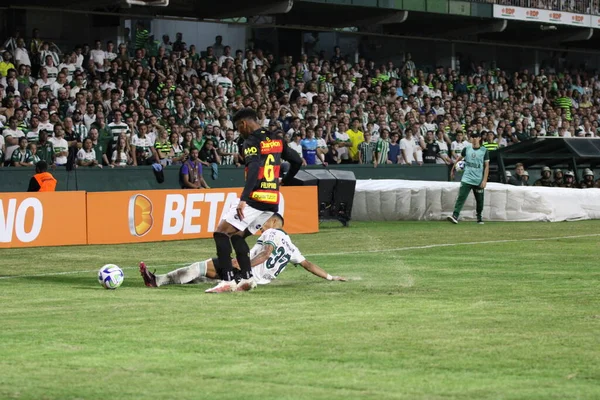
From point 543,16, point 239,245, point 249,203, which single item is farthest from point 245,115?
point 543,16

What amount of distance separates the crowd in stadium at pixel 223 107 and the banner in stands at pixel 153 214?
4.72 meters

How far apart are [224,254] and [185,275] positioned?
3.34 feet

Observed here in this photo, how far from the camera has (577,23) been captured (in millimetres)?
47688

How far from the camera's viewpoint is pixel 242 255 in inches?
487

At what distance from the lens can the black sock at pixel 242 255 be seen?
12352 millimetres

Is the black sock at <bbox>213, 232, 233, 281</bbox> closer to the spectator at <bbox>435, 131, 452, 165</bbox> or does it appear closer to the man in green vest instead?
the man in green vest

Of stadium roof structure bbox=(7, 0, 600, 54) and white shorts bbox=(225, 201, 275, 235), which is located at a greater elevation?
stadium roof structure bbox=(7, 0, 600, 54)

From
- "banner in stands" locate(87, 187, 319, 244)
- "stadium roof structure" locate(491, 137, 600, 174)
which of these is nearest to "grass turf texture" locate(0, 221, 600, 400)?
"banner in stands" locate(87, 187, 319, 244)

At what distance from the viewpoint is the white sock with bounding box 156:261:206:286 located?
43.1 feet

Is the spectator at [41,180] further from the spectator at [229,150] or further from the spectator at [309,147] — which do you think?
the spectator at [309,147]

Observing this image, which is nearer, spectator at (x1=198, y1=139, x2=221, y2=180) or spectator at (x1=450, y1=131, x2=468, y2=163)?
spectator at (x1=198, y1=139, x2=221, y2=180)

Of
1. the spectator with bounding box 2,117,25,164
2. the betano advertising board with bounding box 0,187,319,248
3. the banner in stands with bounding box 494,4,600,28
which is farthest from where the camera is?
the banner in stands with bounding box 494,4,600,28

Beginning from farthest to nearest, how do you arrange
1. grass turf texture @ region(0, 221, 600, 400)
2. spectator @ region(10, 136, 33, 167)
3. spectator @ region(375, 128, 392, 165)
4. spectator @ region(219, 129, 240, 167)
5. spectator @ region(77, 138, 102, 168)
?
spectator @ region(375, 128, 392, 165), spectator @ region(219, 129, 240, 167), spectator @ region(77, 138, 102, 168), spectator @ region(10, 136, 33, 167), grass turf texture @ region(0, 221, 600, 400)

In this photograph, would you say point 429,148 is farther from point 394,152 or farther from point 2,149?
point 2,149
